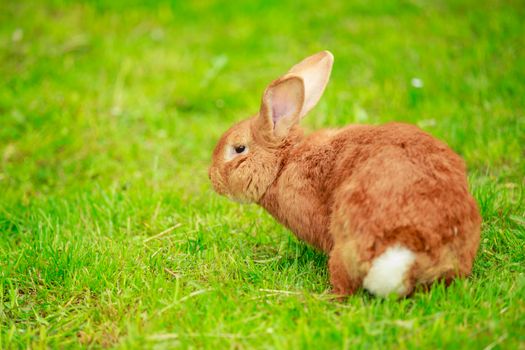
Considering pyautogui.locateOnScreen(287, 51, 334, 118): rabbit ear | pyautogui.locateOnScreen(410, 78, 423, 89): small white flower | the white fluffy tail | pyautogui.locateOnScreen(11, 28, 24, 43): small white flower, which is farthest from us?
pyautogui.locateOnScreen(11, 28, 24, 43): small white flower

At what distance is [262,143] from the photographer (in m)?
3.94

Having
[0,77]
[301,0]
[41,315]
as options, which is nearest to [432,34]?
[301,0]

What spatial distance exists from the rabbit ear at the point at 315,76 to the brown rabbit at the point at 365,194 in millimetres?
314

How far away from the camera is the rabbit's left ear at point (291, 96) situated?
372 centimetres

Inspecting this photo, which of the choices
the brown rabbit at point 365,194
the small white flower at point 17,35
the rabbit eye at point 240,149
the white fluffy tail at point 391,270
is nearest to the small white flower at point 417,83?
the brown rabbit at point 365,194

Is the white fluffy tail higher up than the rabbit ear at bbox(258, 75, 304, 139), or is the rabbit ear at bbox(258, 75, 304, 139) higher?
the rabbit ear at bbox(258, 75, 304, 139)

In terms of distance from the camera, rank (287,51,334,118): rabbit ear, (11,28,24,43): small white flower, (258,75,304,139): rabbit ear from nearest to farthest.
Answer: (258,75,304,139): rabbit ear < (287,51,334,118): rabbit ear < (11,28,24,43): small white flower

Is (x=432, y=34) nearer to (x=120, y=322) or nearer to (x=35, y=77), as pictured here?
(x=35, y=77)

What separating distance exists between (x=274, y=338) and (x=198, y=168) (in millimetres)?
2525

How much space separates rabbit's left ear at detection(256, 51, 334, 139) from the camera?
372 cm

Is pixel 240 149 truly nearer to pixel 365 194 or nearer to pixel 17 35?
pixel 365 194

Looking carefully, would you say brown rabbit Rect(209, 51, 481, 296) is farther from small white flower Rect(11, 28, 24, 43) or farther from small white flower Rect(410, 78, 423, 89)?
small white flower Rect(11, 28, 24, 43)

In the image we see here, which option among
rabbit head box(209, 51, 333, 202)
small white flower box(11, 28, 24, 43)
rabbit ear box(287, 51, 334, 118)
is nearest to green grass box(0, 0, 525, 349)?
small white flower box(11, 28, 24, 43)

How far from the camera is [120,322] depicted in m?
3.27
